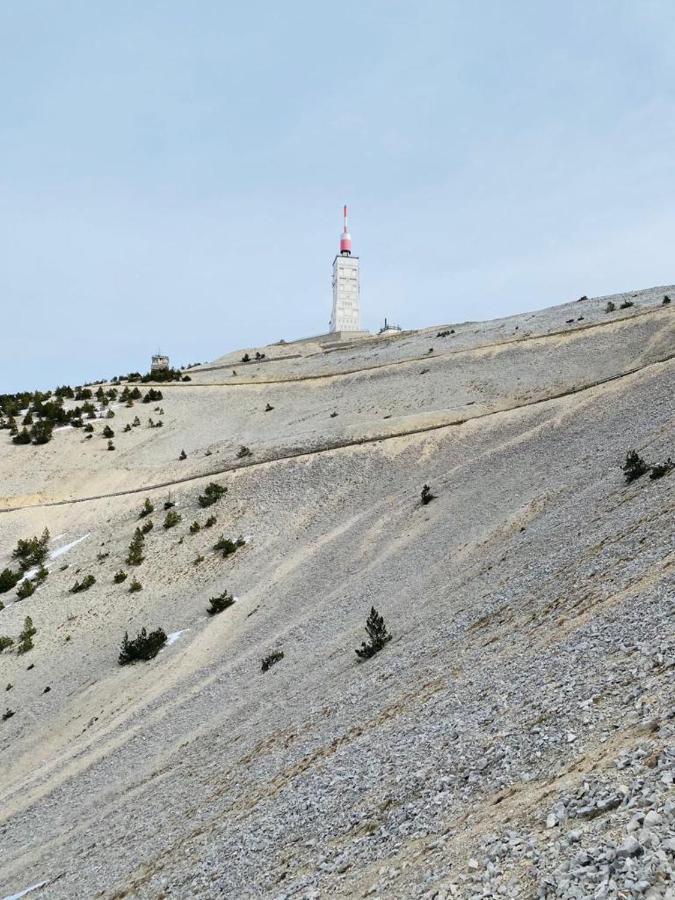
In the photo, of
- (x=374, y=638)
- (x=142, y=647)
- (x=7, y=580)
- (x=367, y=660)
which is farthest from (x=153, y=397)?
(x=367, y=660)

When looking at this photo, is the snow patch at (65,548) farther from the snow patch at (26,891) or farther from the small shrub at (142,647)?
the snow patch at (26,891)

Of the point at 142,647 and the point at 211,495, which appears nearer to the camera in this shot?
the point at 142,647

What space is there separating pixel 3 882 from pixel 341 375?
4892 cm

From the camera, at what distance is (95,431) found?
52250 mm

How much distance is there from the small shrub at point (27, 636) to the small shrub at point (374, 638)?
651 inches

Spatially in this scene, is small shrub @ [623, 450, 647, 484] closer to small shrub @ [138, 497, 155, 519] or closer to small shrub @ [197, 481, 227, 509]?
small shrub @ [197, 481, 227, 509]

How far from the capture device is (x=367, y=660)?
17.0m

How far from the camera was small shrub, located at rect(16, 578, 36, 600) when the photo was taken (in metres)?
31.9

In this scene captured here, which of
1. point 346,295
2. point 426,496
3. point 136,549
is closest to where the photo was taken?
point 426,496

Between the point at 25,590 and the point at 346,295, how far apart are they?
3608 inches

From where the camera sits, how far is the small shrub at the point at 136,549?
3247 centimetres

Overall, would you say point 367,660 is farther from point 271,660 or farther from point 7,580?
point 7,580

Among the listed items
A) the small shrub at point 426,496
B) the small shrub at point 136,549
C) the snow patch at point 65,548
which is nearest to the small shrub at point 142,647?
the small shrub at point 136,549

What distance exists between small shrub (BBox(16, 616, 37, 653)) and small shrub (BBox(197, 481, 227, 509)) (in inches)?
396
